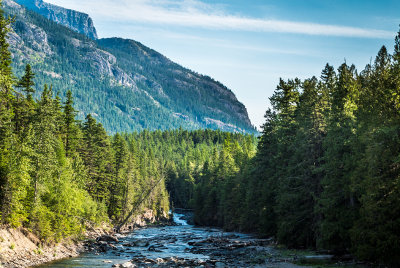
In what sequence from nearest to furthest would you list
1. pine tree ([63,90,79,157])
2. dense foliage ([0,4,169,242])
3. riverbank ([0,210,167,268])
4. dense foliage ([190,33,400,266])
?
dense foliage ([190,33,400,266]) < riverbank ([0,210,167,268]) < dense foliage ([0,4,169,242]) < pine tree ([63,90,79,157])

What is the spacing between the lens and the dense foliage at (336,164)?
2359 cm

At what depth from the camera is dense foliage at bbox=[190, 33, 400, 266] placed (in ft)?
77.4

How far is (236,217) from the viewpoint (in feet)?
226

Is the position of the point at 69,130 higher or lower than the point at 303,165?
higher

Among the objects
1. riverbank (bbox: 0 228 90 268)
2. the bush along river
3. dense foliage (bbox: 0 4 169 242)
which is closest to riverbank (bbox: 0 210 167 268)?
riverbank (bbox: 0 228 90 268)

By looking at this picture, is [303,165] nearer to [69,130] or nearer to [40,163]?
[40,163]

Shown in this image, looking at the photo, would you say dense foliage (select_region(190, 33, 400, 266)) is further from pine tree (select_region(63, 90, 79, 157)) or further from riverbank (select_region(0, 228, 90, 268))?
pine tree (select_region(63, 90, 79, 157))

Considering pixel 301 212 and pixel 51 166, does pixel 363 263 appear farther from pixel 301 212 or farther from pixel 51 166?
pixel 51 166

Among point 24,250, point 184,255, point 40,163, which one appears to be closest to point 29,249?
point 24,250

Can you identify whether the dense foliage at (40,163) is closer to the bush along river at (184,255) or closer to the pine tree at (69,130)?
the pine tree at (69,130)

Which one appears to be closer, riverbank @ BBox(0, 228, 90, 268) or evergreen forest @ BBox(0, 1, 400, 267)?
evergreen forest @ BBox(0, 1, 400, 267)

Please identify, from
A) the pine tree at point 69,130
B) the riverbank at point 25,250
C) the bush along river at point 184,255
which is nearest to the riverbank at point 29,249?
the riverbank at point 25,250

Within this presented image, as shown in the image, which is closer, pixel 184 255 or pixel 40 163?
pixel 40 163

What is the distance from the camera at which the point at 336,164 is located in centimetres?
3008
